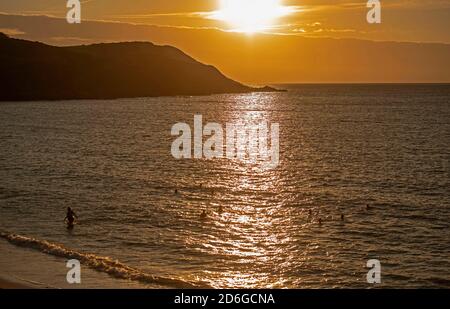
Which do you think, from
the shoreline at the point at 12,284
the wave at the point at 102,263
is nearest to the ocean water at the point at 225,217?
the wave at the point at 102,263

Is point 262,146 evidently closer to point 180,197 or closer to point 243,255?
point 180,197

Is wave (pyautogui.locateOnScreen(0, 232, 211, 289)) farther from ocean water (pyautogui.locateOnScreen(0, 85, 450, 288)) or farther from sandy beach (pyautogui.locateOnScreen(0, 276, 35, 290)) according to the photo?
sandy beach (pyautogui.locateOnScreen(0, 276, 35, 290))

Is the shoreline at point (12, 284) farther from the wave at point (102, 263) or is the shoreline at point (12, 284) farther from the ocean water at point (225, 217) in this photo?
the wave at point (102, 263)

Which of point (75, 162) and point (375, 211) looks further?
Result: point (75, 162)

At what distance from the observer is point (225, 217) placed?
147ft

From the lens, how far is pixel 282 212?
156 feet

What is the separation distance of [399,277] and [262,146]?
72.3 m

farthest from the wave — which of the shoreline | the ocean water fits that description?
the shoreline

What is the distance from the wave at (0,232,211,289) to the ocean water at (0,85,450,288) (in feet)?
0.33

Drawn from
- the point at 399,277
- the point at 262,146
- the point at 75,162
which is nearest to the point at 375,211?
the point at 399,277

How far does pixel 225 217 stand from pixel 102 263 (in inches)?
563

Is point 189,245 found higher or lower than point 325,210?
lower

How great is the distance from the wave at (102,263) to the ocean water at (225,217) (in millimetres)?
99
